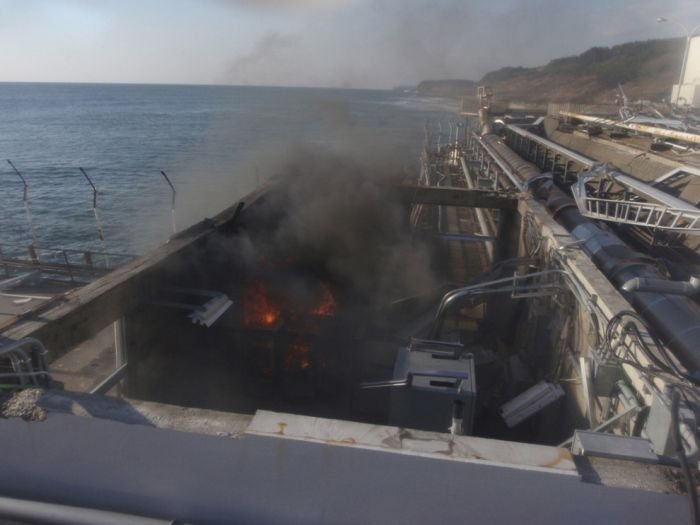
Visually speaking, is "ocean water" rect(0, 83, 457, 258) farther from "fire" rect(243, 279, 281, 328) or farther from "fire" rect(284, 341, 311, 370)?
"fire" rect(284, 341, 311, 370)

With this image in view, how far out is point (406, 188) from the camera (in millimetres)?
14203

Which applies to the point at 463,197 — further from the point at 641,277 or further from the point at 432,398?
the point at 432,398

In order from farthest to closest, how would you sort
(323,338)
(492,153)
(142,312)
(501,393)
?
(492,153) → (323,338) → (501,393) → (142,312)

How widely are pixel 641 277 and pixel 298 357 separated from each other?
4.78 metres

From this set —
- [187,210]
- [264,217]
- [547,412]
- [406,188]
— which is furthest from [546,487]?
[187,210]

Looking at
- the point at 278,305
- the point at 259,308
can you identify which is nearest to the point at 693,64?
the point at 278,305

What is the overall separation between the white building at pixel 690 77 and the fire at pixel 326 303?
975 inches

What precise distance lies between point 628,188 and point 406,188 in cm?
622

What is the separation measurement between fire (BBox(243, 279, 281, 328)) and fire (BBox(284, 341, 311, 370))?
155cm

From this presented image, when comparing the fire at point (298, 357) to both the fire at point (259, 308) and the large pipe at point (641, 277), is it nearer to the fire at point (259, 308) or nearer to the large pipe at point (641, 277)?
the fire at point (259, 308)

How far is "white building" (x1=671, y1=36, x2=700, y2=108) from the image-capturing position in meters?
28.0

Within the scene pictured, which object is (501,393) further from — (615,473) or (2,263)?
(2,263)

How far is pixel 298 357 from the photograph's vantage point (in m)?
8.13

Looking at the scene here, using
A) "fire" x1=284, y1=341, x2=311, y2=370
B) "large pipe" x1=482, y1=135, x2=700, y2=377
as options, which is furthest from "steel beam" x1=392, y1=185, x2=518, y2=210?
"fire" x1=284, y1=341, x2=311, y2=370
